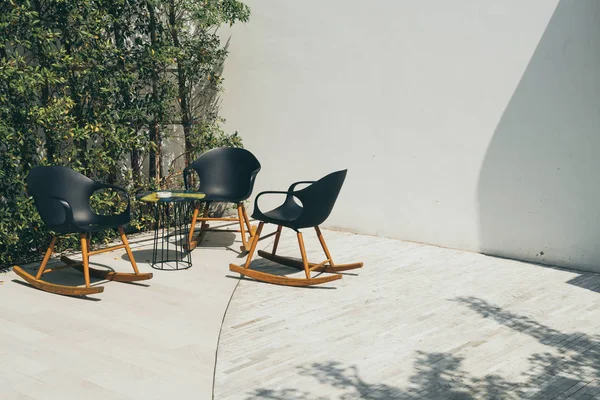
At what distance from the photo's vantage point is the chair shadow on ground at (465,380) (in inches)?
146

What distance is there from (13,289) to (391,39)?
429cm

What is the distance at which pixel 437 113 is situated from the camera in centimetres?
705

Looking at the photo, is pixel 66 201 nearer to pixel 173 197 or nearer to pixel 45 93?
pixel 173 197

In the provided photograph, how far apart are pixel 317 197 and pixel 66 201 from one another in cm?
192

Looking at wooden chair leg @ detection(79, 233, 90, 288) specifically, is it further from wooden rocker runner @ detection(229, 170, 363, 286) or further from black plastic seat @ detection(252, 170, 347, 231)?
black plastic seat @ detection(252, 170, 347, 231)

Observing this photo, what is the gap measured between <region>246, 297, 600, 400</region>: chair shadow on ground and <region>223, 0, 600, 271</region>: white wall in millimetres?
2205

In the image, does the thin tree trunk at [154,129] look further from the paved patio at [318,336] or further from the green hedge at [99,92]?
the paved patio at [318,336]

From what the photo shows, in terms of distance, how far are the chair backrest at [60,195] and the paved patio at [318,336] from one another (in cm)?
58

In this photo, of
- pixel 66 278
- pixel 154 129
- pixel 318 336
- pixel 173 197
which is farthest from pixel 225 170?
pixel 318 336

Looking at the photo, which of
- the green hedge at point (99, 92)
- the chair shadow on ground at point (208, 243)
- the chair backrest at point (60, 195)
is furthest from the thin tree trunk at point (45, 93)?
the chair shadow on ground at point (208, 243)

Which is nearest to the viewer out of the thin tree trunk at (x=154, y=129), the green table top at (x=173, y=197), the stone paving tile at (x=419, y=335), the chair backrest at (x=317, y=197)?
the stone paving tile at (x=419, y=335)

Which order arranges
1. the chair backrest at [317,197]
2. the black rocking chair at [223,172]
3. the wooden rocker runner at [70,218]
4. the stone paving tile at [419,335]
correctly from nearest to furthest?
1. the stone paving tile at [419,335]
2. the wooden rocker runner at [70,218]
3. the chair backrest at [317,197]
4. the black rocking chair at [223,172]

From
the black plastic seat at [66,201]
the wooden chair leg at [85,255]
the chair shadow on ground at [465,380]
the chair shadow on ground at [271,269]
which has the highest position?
the black plastic seat at [66,201]

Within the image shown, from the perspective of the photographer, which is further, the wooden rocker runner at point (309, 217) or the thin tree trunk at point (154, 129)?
the thin tree trunk at point (154, 129)
